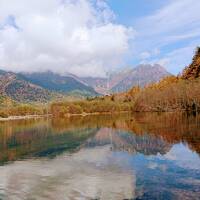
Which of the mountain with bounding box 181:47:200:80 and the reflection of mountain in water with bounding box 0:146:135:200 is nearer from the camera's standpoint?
the reflection of mountain in water with bounding box 0:146:135:200

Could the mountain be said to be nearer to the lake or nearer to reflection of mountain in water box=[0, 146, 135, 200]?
the lake

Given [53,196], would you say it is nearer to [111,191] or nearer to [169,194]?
[111,191]

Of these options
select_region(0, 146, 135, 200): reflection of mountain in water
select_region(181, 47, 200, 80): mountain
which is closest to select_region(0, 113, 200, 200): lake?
select_region(0, 146, 135, 200): reflection of mountain in water

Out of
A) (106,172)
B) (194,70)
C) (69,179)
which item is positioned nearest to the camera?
(69,179)

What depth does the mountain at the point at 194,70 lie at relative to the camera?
516 feet

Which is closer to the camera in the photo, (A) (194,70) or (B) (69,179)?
(B) (69,179)

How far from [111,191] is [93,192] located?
4.29ft

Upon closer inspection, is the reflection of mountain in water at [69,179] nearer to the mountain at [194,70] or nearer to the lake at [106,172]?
the lake at [106,172]

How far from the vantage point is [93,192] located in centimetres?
2453

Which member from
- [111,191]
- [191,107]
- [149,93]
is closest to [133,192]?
[111,191]

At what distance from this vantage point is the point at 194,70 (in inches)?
6353

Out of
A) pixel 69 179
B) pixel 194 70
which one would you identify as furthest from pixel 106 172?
pixel 194 70

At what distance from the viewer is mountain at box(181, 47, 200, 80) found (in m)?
157

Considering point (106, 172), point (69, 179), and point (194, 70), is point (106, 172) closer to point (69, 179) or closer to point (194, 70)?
point (69, 179)
